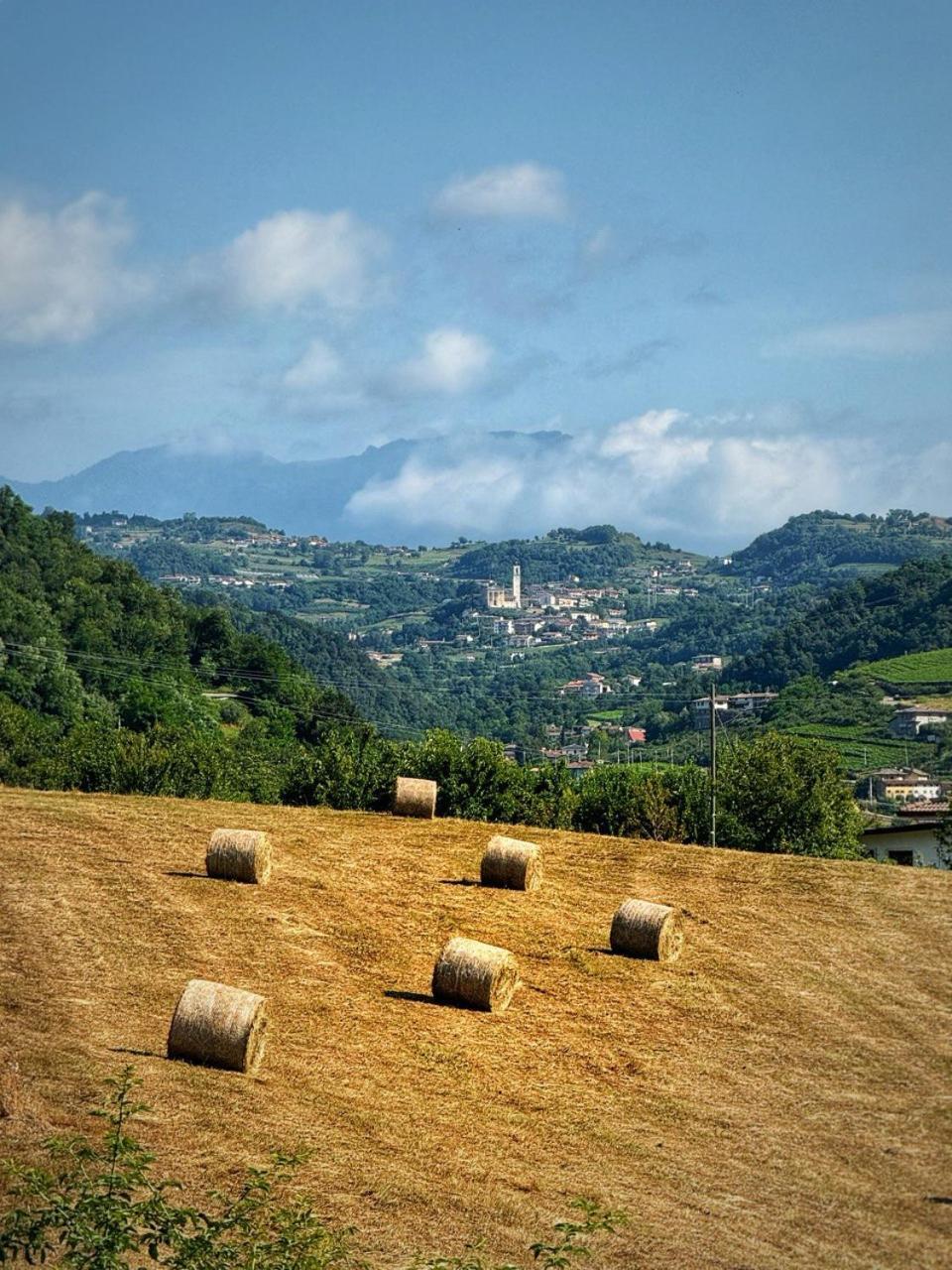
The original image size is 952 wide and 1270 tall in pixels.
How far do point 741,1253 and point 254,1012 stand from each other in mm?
6234

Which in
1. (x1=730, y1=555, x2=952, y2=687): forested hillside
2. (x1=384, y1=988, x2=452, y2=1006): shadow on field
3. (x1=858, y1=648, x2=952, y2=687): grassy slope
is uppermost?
(x1=730, y1=555, x2=952, y2=687): forested hillside

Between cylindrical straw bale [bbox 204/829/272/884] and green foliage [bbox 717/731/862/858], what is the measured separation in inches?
1128

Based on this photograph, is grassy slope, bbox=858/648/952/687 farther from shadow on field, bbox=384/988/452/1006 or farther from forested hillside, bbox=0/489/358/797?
shadow on field, bbox=384/988/452/1006

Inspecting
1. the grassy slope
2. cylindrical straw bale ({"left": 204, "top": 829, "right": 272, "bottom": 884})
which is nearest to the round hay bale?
cylindrical straw bale ({"left": 204, "top": 829, "right": 272, "bottom": 884})

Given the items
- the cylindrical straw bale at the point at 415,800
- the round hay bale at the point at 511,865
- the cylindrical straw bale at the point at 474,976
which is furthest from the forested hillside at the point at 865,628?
the cylindrical straw bale at the point at 474,976

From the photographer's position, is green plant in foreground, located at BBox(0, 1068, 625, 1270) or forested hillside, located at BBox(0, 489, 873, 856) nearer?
green plant in foreground, located at BBox(0, 1068, 625, 1270)

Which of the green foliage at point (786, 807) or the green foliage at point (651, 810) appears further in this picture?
the green foliage at point (786, 807)

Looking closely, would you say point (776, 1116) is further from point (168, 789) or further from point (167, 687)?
point (167, 687)

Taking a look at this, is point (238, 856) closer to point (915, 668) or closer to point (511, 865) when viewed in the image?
point (511, 865)

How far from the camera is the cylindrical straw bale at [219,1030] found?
16.6 metres

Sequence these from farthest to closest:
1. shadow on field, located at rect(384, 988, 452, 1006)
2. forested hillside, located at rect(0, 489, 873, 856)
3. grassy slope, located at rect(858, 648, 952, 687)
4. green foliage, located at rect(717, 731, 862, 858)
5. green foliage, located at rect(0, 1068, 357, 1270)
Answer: grassy slope, located at rect(858, 648, 952, 687), forested hillside, located at rect(0, 489, 873, 856), green foliage, located at rect(717, 731, 862, 858), shadow on field, located at rect(384, 988, 452, 1006), green foliage, located at rect(0, 1068, 357, 1270)

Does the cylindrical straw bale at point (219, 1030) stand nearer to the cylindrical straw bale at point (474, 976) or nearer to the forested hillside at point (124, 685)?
the cylindrical straw bale at point (474, 976)

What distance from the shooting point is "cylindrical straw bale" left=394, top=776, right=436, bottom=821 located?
3322 centimetres

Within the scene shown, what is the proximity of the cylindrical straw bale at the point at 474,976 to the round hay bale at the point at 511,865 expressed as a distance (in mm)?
6057
